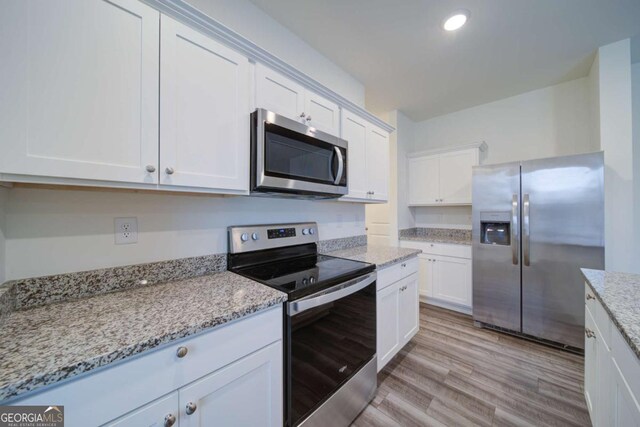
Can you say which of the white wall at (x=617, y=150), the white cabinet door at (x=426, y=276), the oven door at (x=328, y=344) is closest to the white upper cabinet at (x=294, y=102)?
the oven door at (x=328, y=344)

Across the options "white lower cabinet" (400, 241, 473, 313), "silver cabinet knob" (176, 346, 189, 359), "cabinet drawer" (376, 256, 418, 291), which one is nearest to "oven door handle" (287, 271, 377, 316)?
"cabinet drawer" (376, 256, 418, 291)

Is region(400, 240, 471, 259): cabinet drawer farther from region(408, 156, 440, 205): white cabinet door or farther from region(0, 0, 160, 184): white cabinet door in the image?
region(0, 0, 160, 184): white cabinet door

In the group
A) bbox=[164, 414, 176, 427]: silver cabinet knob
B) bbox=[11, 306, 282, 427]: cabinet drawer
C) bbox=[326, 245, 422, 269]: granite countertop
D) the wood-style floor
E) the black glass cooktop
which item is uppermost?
bbox=[326, 245, 422, 269]: granite countertop

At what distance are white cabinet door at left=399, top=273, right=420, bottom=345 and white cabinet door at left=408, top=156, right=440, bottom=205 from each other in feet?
5.42

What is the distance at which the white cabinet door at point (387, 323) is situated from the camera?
1665mm

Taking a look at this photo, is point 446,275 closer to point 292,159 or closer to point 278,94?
point 292,159

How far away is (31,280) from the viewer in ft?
3.01

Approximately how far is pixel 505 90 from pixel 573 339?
9.04 feet

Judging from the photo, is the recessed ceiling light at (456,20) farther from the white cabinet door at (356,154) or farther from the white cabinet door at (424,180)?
the white cabinet door at (424,180)

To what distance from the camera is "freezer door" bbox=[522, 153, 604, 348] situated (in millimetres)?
2033

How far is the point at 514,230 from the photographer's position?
7.70 ft

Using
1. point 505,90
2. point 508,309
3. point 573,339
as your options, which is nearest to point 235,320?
point 508,309

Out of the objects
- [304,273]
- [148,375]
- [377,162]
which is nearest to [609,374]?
[304,273]

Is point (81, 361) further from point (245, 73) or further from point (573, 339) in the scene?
point (573, 339)
